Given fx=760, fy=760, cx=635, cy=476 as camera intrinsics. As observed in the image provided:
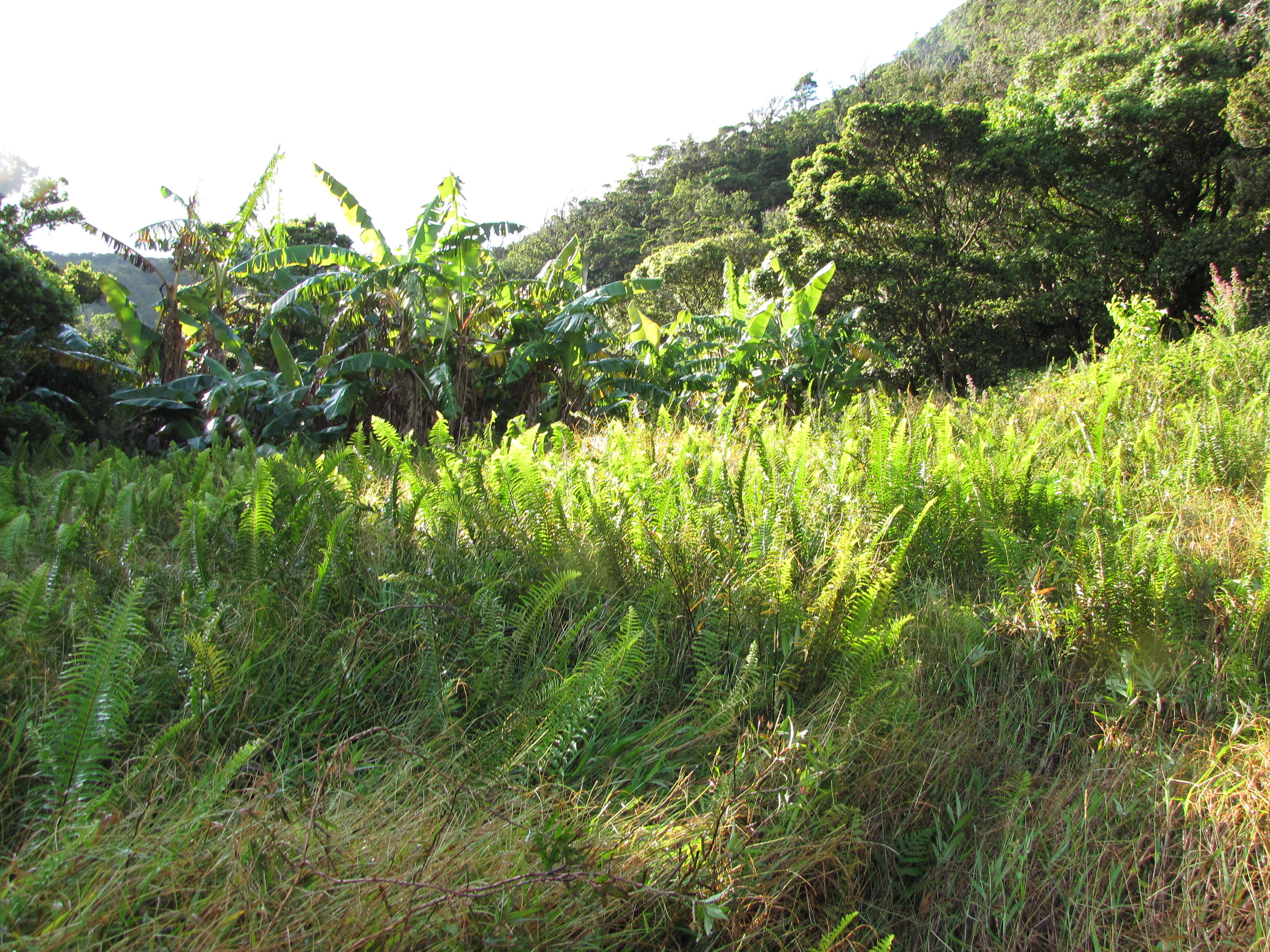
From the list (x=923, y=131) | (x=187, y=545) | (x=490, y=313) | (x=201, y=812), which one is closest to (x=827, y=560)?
(x=201, y=812)

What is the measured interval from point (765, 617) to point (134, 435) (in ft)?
33.4

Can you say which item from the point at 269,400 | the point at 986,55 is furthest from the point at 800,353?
the point at 986,55

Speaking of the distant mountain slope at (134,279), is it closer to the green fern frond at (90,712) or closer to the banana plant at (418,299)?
the banana plant at (418,299)

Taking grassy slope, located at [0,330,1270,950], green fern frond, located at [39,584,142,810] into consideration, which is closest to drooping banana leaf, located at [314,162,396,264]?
grassy slope, located at [0,330,1270,950]

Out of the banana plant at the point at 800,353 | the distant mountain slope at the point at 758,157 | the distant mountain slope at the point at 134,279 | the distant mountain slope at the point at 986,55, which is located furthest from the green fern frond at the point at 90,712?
the distant mountain slope at the point at 134,279

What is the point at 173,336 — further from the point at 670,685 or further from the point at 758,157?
the point at 758,157

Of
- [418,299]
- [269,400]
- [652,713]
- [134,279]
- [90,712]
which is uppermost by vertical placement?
[134,279]

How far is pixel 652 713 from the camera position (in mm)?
2225

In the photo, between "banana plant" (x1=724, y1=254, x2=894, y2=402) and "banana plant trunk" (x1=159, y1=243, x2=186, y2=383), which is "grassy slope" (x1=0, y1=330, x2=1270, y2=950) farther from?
"banana plant trunk" (x1=159, y1=243, x2=186, y2=383)

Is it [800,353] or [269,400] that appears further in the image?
[269,400]

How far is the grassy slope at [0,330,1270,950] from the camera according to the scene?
145 cm

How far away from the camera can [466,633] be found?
2.40m

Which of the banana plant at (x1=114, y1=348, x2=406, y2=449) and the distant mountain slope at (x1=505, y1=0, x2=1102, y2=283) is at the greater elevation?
the distant mountain slope at (x1=505, y1=0, x2=1102, y2=283)

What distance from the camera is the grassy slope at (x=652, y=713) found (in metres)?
1.45
